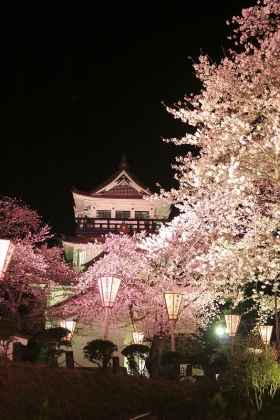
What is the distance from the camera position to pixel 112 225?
3266 centimetres

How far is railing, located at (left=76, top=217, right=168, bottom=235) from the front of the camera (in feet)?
105

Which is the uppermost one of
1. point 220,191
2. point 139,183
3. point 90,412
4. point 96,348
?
point 139,183

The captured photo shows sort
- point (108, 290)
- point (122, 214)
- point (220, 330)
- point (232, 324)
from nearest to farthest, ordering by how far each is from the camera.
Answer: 1. point (108, 290)
2. point (232, 324)
3. point (220, 330)
4. point (122, 214)

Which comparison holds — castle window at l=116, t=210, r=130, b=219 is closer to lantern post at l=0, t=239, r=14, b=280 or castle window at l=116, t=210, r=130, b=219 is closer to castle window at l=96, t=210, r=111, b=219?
castle window at l=96, t=210, r=111, b=219

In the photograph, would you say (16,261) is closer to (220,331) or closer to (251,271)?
(220,331)

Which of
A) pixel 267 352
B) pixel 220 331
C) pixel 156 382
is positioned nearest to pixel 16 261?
pixel 220 331

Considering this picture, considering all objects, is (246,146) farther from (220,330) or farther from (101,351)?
(220,330)

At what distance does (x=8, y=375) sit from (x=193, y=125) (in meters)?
9.09

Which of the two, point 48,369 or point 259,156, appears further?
point 259,156

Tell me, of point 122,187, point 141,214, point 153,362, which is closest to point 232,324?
point 153,362

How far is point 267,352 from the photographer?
11305 millimetres

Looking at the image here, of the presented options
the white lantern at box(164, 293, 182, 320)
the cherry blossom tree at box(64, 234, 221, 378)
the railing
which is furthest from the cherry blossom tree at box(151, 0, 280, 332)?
the railing

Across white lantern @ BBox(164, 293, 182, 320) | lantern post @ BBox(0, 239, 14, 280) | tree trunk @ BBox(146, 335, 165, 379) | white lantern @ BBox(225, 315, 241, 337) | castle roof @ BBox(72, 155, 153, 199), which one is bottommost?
tree trunk @ BBox(146, 335, 165, 379)

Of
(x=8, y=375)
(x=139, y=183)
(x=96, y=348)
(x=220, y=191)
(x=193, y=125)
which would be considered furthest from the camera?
(x=139, y=183)
